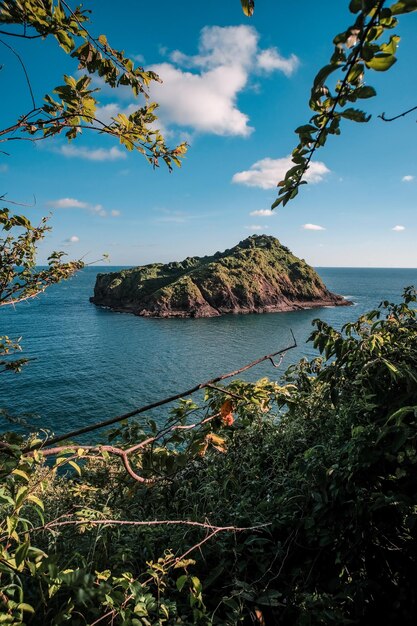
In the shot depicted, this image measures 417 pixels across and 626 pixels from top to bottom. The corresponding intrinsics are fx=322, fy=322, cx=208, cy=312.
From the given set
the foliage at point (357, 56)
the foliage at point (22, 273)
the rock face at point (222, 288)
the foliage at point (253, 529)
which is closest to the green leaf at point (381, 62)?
the foliage at point (357, 56)

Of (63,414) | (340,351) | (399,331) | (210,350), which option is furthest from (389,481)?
(210,350)

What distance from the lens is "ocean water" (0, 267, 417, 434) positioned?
1199 inches

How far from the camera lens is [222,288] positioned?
79.8 metres

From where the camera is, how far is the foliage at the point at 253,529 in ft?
6.59

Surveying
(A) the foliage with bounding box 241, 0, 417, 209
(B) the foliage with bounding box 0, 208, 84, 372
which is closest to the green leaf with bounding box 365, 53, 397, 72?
(A) the foliage with bounding box 241, 0, 417, 209

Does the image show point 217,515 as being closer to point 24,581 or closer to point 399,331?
point 24,581

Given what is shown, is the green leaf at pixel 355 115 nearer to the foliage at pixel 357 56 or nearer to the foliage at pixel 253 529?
the foliage at pixel 357 56

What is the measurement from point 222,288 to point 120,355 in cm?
3851

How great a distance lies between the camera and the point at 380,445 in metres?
2.51

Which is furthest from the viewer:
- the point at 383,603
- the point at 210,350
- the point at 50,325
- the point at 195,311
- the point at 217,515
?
the point at 195,311

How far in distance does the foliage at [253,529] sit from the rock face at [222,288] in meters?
70.2

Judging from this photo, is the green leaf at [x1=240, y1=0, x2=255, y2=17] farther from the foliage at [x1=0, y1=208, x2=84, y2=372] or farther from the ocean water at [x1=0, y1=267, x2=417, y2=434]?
the ocean water at [x1=0, y1=267, x2=417, y2=434]

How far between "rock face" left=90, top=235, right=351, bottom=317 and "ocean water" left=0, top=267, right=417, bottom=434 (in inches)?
206

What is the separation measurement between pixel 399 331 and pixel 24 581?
4.84 m
